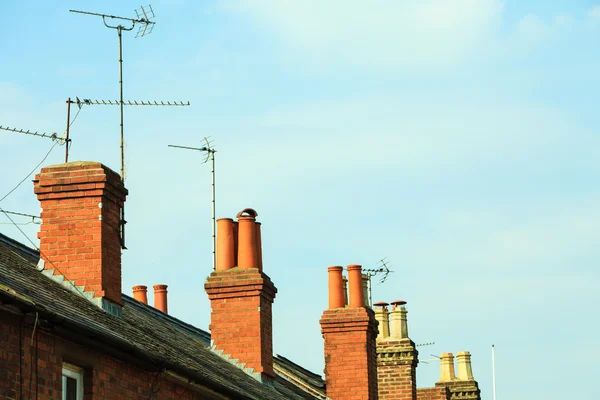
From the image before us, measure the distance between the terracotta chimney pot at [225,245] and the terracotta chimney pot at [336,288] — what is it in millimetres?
4141

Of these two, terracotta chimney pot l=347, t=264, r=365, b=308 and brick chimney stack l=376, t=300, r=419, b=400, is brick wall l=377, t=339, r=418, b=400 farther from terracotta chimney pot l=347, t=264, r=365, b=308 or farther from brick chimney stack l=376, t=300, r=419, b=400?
terracotta chimney pot l=347, t=264, r=365, b=308

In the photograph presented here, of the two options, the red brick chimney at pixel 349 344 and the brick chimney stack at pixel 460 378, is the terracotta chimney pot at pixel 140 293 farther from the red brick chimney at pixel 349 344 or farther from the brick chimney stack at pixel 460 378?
the brick chimney stack at pixel 460 378

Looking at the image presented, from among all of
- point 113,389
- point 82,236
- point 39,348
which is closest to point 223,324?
point 82,236

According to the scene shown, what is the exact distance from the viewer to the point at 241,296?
27.8 metres

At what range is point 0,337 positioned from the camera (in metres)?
15.0

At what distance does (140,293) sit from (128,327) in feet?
45.6

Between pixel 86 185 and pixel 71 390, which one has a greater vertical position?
pixel 86 185

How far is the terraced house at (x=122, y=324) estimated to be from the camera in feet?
52.3

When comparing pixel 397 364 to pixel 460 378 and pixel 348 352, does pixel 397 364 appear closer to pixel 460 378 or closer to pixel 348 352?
pixel 348 352

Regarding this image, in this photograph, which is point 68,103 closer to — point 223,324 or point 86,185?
point 86,185

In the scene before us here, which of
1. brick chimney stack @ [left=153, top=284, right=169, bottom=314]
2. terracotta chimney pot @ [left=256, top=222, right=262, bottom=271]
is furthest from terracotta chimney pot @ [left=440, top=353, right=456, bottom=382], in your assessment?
terracotta chimney pot @ [left=256, top=222, right=262, bottom=271]

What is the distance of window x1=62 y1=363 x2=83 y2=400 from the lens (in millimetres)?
16672

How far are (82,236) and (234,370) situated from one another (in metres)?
6.11

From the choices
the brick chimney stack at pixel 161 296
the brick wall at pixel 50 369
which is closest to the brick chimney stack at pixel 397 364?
the brick chimney stack at pixel 161 296
